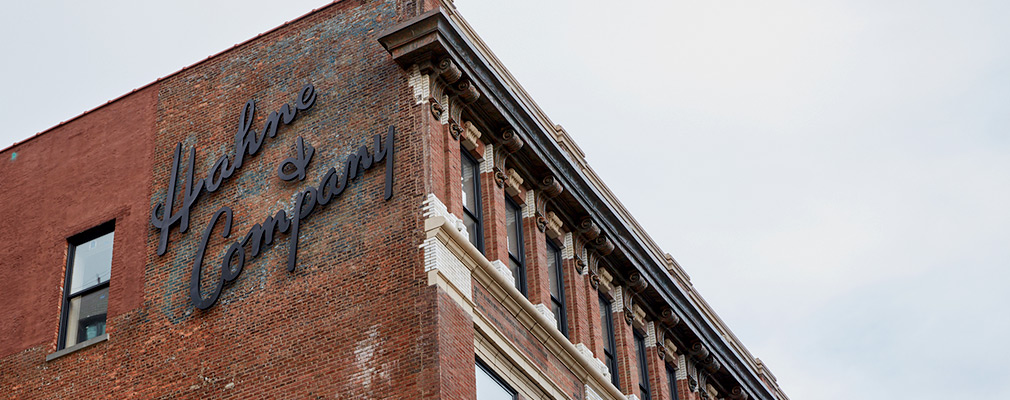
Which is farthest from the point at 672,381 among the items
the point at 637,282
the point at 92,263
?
the point at 92,263

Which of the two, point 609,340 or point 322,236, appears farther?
point 609,340

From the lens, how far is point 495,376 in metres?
26.0

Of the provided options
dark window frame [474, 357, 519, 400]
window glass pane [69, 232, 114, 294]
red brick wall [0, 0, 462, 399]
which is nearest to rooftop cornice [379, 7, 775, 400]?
red brick wall [0, 0, 462, 399]

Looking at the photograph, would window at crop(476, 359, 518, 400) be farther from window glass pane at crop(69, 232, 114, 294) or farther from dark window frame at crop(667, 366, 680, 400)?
dark window frame at crop(667, 366, 680, 400)

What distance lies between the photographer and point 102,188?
3062cm

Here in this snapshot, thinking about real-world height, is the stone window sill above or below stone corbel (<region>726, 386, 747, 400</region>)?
below

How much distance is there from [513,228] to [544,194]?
1525 millimetres

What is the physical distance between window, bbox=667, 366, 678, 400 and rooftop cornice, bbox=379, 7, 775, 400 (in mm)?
1147

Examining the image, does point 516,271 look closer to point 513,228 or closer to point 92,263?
point 513,228

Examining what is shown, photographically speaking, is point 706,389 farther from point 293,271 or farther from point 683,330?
point 293,271

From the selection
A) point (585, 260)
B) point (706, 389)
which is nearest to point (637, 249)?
point (585, 260)

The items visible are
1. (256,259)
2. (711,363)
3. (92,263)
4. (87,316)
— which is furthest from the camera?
(711,363)

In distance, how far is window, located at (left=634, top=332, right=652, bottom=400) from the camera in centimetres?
3353

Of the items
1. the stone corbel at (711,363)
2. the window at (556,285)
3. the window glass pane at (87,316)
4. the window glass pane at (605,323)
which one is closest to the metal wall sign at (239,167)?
the window glass pane at (87,316)
